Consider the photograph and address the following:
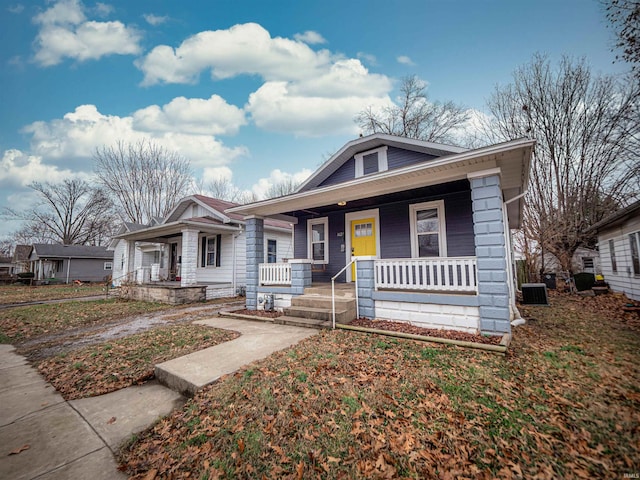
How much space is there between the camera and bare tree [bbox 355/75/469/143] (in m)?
18.5

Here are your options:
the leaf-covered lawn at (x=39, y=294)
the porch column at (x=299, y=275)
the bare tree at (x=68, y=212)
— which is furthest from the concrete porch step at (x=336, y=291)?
the bare tree at (x=68, y=212)

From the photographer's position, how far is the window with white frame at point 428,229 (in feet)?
24.6

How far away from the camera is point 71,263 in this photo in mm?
27672

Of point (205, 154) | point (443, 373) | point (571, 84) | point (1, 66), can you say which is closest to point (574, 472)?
point (443, 373)

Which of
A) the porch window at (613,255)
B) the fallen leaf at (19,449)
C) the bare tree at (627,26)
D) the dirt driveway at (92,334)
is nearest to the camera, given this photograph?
the fallen leaf at (19,449)

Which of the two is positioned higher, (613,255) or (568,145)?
(568,145)

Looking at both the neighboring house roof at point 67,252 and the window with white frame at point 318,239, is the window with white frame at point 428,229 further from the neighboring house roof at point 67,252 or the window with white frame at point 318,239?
the neighboring house roof at point 67,252

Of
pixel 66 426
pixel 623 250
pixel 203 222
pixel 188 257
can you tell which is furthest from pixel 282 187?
pixel 66 426

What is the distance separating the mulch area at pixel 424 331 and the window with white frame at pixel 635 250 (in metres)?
8.93

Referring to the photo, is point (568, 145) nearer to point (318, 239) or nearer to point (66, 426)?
point (318, 239)

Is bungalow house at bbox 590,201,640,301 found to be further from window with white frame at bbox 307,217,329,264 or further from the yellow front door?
window with white frame at bbox 307,217,329,264

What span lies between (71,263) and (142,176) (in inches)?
550

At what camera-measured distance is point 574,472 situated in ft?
6.07

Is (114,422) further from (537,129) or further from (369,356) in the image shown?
(537,129)
